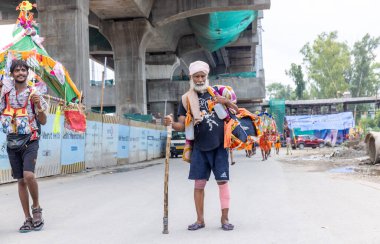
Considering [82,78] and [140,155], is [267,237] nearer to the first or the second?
[82,78]

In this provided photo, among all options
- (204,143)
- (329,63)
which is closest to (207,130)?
(204,143)

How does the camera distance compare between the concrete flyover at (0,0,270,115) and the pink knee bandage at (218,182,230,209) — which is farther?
the concrete flyover at (0,0,270,115)

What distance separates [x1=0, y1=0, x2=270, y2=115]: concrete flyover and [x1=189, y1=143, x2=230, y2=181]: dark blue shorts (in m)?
16.3

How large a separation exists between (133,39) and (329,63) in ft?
198

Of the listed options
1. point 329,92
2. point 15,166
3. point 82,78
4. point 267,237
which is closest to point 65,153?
point 82,78

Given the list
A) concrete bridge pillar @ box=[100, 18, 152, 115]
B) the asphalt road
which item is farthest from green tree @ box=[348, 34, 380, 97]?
the asphalt road

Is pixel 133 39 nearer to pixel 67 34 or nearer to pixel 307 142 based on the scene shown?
pixel 67 34

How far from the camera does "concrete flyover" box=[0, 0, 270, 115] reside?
2086 centimetres

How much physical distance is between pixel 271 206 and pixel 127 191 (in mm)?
3404

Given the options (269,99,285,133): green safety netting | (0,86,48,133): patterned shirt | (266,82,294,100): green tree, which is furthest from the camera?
(266,82,294,100): green tree

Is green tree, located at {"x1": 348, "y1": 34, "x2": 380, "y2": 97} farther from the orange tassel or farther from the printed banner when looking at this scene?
the orange tassel

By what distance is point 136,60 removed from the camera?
32.2 m

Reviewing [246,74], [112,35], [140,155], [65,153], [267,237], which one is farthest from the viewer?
[246,74]

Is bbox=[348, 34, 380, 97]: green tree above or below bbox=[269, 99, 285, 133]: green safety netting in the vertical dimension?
above
